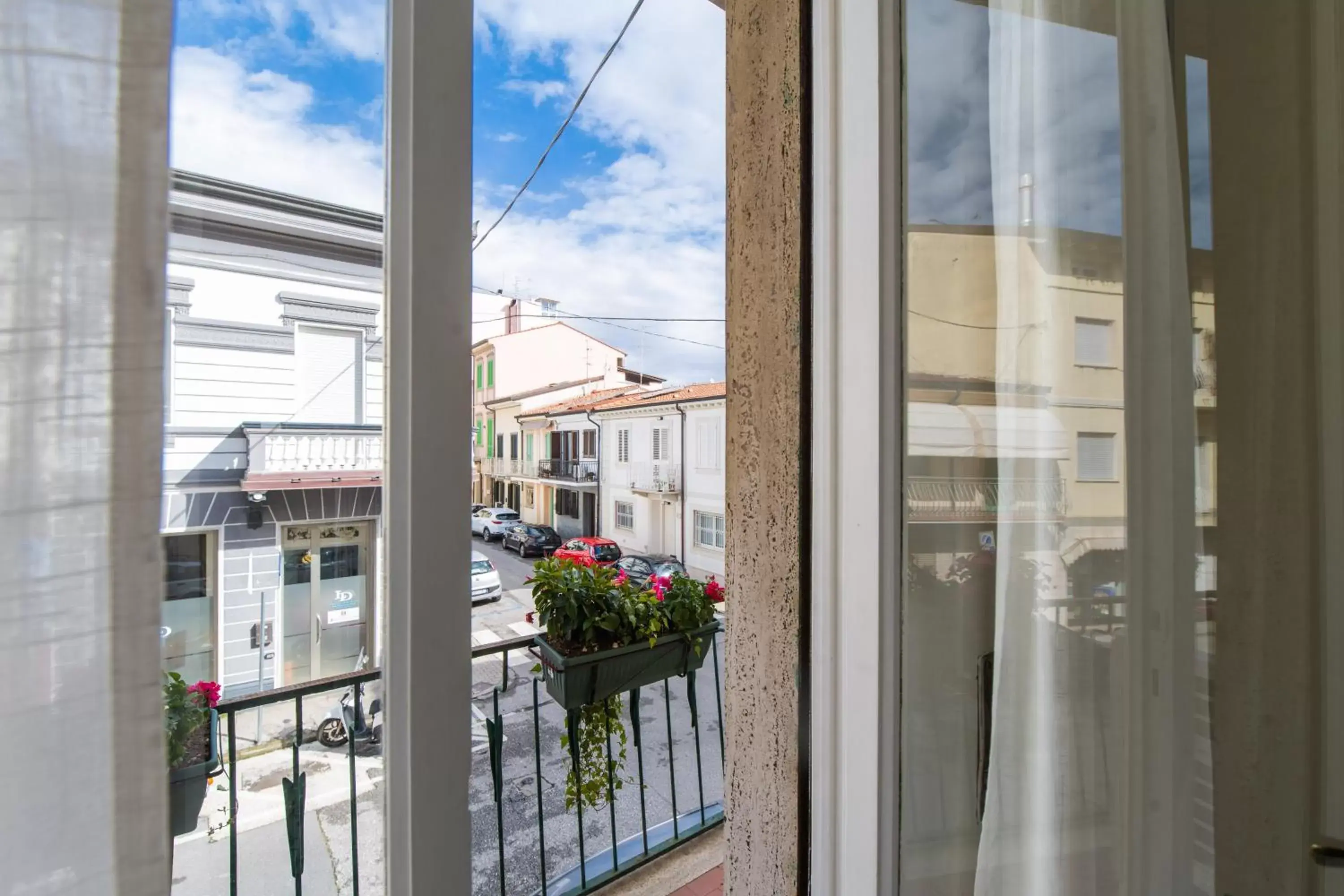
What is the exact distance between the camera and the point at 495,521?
1582 millimetres

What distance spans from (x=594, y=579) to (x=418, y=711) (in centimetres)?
95

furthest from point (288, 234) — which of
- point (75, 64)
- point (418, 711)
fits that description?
point (418, 711)

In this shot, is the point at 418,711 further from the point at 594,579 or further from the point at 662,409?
the point at 662,409

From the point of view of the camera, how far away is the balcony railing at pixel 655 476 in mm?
2086

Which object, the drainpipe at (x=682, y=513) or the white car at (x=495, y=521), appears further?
the drainpipe at (x=682, y=513)

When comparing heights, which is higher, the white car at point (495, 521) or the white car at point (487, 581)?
the white car at point (495, 521)

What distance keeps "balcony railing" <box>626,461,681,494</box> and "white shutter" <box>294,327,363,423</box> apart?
1.46 metres

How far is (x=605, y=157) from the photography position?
210 cm

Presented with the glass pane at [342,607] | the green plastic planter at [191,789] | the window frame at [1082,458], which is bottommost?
the green plastic planter at [191,789]

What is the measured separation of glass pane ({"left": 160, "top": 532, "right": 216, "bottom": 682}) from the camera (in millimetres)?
497

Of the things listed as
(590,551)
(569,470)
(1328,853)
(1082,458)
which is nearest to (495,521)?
(590,551)

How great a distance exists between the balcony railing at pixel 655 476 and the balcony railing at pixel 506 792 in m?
0.56

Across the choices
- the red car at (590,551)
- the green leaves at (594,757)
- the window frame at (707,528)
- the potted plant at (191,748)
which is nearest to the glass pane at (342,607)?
the potted plant at (191,748)

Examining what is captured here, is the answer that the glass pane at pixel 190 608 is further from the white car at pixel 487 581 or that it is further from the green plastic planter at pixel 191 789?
the white car at pixel 487 581
